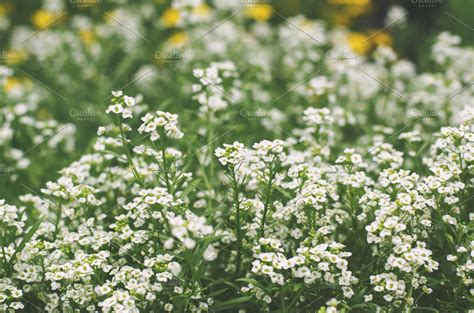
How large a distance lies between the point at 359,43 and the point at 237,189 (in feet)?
14.4

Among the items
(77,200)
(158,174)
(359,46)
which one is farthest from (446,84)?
(77,200)

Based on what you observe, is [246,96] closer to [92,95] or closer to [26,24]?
[92,95]

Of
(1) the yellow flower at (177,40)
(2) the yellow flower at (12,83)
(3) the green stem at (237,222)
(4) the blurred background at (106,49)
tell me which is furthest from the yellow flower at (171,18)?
(3) the green stem at (237,222)

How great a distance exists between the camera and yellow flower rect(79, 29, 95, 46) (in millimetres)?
6125

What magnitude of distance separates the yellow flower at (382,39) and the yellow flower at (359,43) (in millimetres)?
99

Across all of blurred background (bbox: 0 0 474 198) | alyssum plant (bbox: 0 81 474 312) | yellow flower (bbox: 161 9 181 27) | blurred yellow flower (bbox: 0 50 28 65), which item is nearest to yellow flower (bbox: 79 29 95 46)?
blurred background (bbox: 0 0 474 198)

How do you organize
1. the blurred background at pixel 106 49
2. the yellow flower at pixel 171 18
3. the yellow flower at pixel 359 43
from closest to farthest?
the blurred background at pixel 106 49 → the yellow flower at pixel 171 18 → the yellow flower at pixel 359 43

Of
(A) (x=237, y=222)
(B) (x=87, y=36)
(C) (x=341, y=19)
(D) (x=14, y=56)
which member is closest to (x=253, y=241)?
(A) (x=237, y=222)

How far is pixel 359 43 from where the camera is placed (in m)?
6.80

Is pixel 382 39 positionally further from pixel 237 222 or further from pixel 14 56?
pixel 237 222

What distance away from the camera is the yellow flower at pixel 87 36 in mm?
6125

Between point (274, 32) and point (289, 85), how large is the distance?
4.71 feet

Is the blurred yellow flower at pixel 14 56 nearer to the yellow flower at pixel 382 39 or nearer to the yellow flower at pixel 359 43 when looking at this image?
the yellow flower at pixel 359 43

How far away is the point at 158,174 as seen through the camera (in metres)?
3.05
